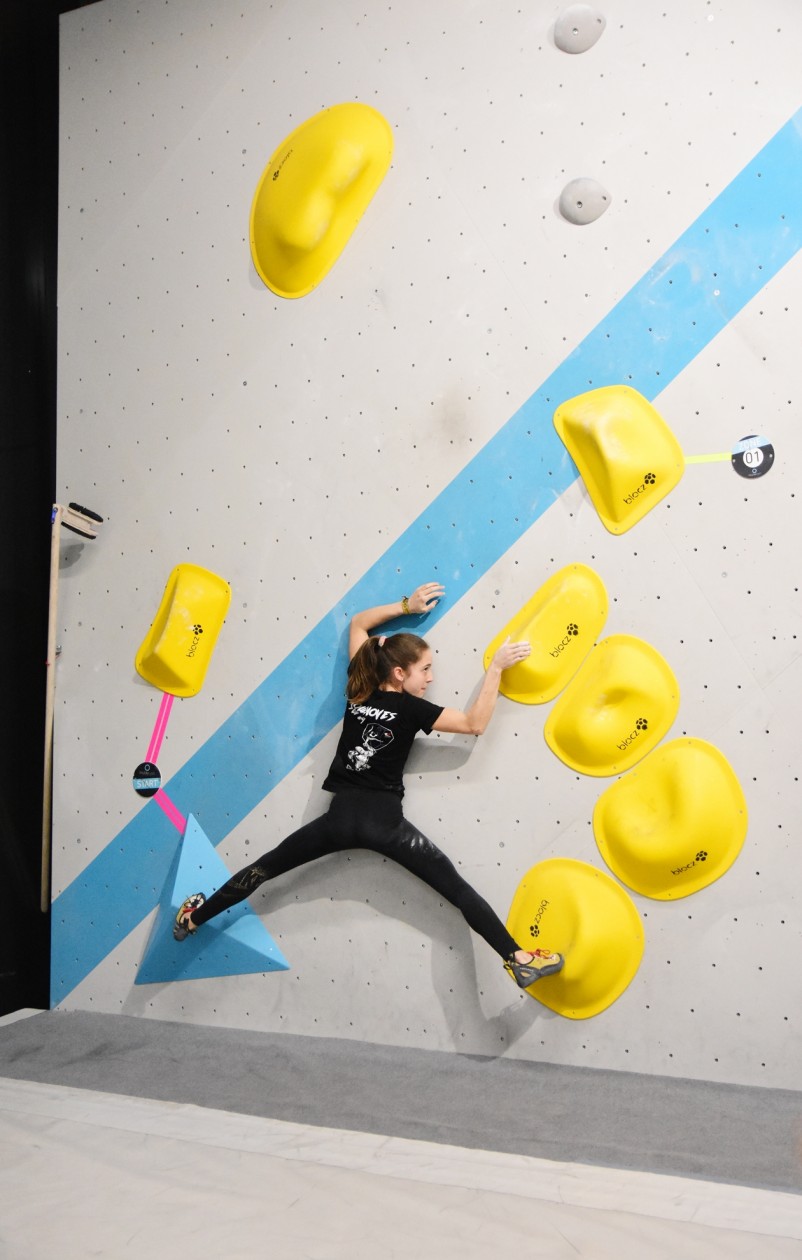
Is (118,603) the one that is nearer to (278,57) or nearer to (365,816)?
(365,816)

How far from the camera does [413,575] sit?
287 centimetres

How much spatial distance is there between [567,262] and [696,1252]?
7.51 ft

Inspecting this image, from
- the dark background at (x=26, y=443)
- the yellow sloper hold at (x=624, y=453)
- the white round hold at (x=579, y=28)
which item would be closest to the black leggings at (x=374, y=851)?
the dark background at (x=26, y=443)

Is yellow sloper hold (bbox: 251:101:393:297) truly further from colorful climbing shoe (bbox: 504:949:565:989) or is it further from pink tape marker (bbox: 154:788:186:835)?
colorful climbing shoe (bbox: 504:949:565:989)

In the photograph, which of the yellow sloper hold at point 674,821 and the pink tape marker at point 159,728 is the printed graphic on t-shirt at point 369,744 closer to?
the yellow sloper hold at point 674,821

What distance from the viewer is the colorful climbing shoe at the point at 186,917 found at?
9.77 feet

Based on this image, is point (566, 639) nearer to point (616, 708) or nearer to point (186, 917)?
point (616, 708)

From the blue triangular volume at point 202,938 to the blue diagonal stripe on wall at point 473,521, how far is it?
6 cm

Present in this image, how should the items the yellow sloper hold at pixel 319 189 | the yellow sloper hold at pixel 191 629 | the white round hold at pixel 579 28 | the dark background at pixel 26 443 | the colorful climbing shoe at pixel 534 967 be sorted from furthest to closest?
the dark background at pixel 26 443, the yellow sloper hold at pixel 191 629, the yellow sloper hold at pixel 319 189, the white round hold at pixel 579 28, the colorful climbing shoe at pixel 534 967

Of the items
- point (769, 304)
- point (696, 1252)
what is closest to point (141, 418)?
point (769, 304)

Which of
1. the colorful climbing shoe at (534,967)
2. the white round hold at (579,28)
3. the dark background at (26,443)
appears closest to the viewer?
the colorful climbing shoe at (534,967)

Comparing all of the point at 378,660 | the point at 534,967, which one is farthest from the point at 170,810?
the point at 534,967

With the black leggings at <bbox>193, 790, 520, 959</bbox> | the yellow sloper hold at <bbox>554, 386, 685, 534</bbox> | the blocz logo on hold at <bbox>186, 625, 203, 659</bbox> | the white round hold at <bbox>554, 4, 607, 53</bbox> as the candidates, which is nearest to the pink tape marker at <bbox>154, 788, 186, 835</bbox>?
the black leggings at <bbox>193, 790, 520, 959</bbox>

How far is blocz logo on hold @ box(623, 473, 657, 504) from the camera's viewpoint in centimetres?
260
